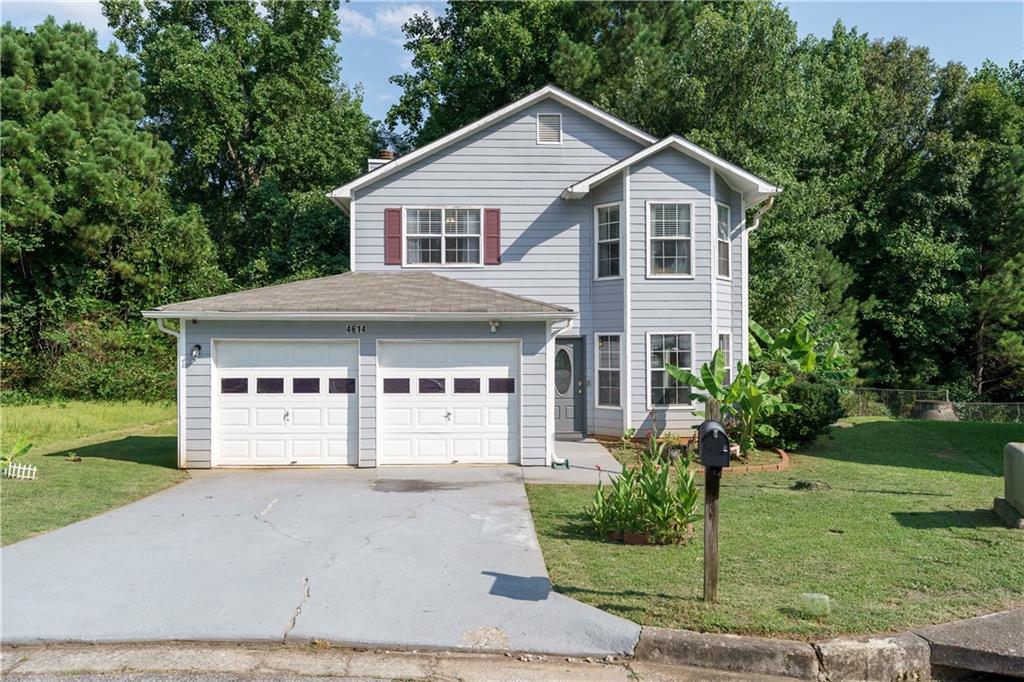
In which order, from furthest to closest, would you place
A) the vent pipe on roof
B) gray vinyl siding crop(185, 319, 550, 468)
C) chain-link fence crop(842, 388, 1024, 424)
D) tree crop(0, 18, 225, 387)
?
tree crop(0, 18, 225, 387), chain-link fence crop(842, 388, 1024, 424), the vent pipe on roof, gray vinyl siding crop(185, 319, 550, 468)

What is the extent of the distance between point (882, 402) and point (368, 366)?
20.1m

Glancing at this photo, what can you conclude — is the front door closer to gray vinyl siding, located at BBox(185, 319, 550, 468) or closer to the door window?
the door window

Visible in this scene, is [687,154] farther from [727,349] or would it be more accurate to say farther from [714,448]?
[714,448]

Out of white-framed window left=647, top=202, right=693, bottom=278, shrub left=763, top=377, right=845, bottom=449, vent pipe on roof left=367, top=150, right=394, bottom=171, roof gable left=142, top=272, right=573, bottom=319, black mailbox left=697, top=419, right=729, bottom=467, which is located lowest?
→ shrub left=763, top=377, right=845, bottom=449

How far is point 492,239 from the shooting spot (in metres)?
17.8

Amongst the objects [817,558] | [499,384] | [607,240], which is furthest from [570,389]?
[817,558]

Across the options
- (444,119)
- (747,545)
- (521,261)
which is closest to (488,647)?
(747,545)

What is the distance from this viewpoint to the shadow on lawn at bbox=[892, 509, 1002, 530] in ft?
29.5

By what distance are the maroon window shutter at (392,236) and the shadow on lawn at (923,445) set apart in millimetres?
9776

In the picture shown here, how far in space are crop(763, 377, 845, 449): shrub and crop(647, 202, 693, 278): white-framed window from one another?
3.51 meters

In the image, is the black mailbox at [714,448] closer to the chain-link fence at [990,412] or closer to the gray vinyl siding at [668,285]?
the gray vinyl siding at [668,285]

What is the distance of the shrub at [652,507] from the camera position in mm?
8102

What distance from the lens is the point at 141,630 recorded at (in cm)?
578

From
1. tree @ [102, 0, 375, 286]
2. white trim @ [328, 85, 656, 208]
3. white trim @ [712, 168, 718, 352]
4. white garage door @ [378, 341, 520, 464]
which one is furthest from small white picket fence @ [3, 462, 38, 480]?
tree @ [102, 0, 375, 286]
